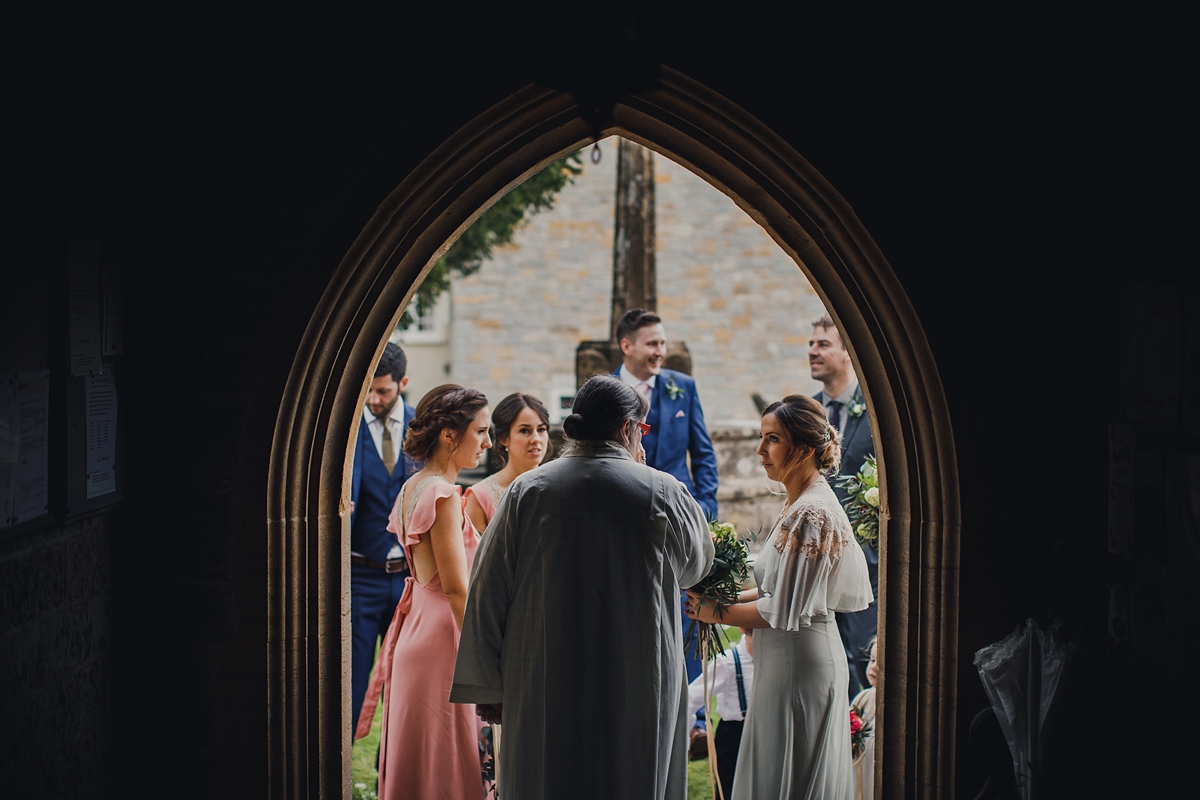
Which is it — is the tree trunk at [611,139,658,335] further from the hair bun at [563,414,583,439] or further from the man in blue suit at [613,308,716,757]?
the hair bun at [563,414,583,439]

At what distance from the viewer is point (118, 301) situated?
2621mm

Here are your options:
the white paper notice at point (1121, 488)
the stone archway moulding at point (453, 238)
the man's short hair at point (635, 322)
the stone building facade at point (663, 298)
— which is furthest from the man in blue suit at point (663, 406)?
the stone building facade at point (663, 298)

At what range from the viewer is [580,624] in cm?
259

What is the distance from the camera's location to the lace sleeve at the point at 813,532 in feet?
9.42

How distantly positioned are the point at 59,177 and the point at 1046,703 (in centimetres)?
274

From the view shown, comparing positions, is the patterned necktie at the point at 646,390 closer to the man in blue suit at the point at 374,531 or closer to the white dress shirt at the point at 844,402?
the white dress shirt at the point at 844,402

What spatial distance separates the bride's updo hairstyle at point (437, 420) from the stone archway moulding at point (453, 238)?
405 millimetres

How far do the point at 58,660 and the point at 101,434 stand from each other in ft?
1.95

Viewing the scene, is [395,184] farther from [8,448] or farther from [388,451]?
[388,451]

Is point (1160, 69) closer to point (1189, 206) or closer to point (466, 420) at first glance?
point (1189, 206)

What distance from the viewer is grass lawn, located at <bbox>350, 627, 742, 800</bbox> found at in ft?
12.9

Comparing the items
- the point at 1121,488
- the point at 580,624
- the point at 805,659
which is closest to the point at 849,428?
the point at 805,659

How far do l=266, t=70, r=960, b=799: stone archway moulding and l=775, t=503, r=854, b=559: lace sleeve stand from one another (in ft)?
0.60

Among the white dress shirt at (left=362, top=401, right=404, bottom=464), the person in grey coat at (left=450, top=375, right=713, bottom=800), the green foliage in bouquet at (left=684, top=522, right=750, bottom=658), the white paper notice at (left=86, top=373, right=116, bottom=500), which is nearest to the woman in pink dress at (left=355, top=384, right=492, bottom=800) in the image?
the person in grey coat at (left=450, top=375, right=713, bottom=800)
